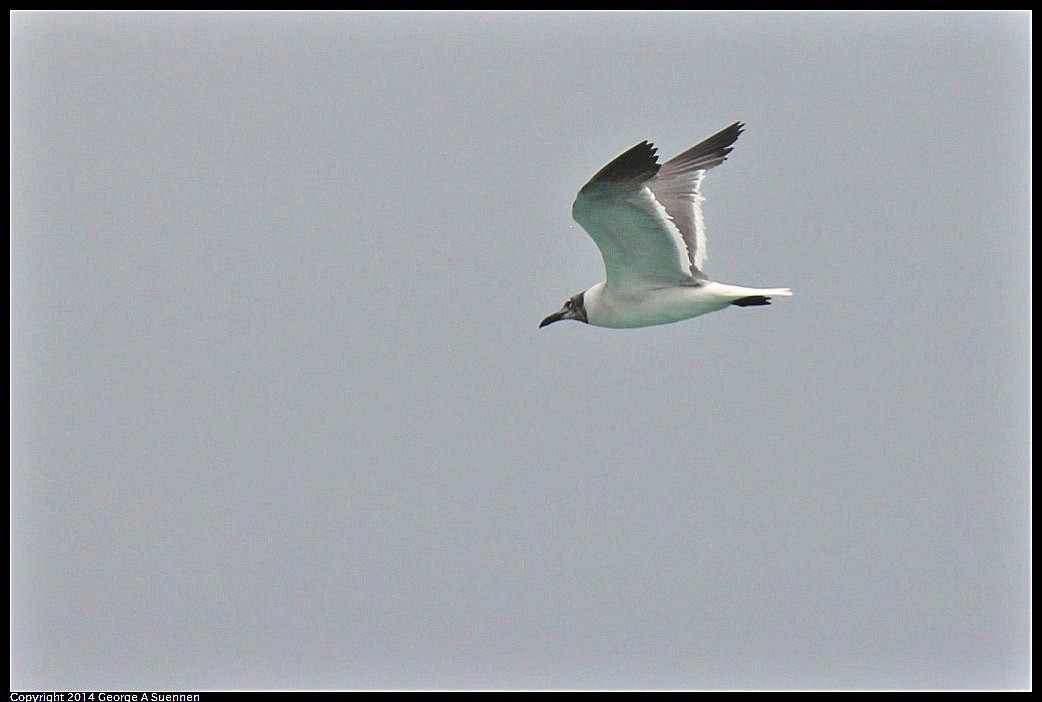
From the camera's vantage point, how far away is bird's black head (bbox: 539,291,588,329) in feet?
39.1

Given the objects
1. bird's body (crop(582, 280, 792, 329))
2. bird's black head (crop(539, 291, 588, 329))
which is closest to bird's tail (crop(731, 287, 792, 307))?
bird's body (crop(582, 280, 792, 329))

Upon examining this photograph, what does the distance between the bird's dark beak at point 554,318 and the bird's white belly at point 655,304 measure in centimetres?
43

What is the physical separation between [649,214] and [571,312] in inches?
69.3

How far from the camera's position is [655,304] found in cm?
1122

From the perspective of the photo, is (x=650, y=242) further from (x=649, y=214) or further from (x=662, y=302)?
(x=662, y=302)

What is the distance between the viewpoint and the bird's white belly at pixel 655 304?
10977mm

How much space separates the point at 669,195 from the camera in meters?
12.1

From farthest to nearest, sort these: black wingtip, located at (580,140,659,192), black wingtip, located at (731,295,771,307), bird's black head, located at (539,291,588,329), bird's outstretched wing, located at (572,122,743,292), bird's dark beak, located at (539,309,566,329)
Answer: bird's dark beak, located at (539,309,566,329), bird's black head, located at (539,291,588,329), black wingtip, located at (731,295,771,307), bird's outstretched wing, located at (572,122,743,292), black wingtip, located at (580,140,659,192)

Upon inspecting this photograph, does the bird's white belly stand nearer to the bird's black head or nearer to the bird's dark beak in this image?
the bird's black head

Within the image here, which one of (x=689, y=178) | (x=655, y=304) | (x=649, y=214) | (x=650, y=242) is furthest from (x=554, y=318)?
(x=649, y=214)

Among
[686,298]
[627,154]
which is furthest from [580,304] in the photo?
[627,154]

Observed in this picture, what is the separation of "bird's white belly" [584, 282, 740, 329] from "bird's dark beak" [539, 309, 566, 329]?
43cm

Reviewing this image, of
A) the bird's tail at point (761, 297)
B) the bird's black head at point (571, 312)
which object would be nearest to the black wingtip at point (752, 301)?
the bird's tail at point (761, 297)
